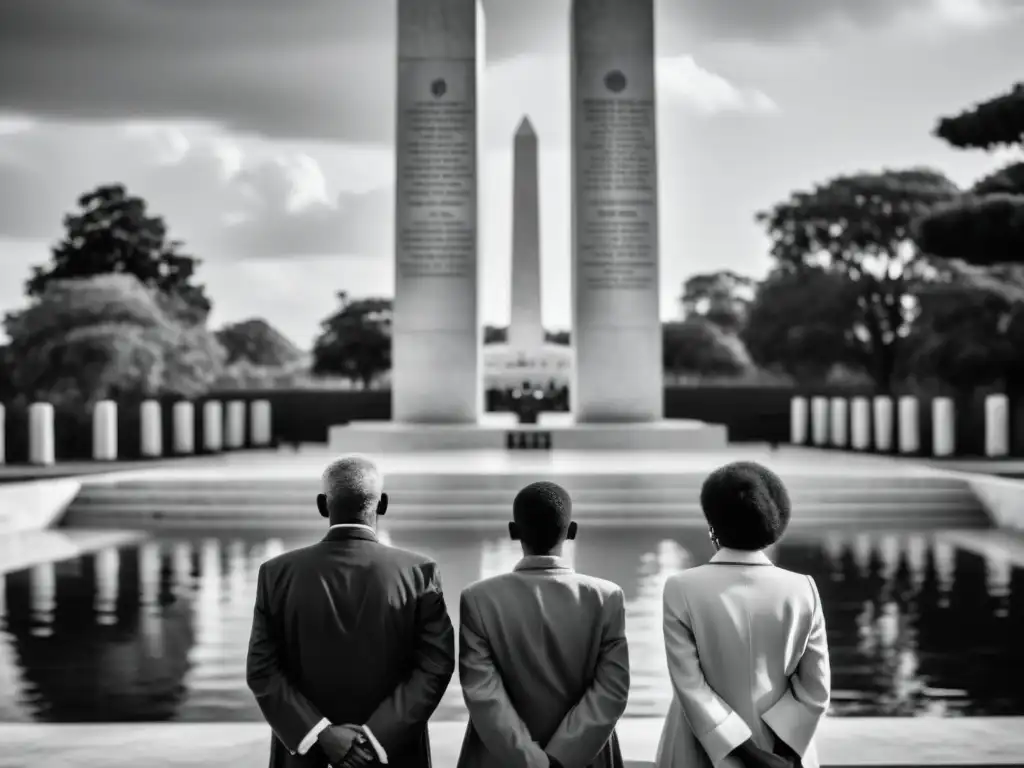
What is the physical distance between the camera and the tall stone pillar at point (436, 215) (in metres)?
20.8

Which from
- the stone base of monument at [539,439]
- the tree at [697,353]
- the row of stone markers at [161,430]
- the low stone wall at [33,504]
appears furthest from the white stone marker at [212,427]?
the tree at [697,353]

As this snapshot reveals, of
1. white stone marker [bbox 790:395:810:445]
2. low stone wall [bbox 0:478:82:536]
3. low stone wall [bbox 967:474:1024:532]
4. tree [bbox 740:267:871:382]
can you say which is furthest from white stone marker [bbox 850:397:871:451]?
low stone wall [bbox 0:478:82:536]

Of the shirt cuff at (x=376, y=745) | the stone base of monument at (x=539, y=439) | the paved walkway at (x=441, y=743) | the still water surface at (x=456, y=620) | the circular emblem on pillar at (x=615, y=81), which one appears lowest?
the still water surface at (x=456, y=620)

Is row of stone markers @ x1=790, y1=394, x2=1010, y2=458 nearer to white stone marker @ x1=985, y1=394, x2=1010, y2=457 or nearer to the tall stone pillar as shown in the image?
white stone marker @ x1=985, y1=394, x2=1010, y2=457

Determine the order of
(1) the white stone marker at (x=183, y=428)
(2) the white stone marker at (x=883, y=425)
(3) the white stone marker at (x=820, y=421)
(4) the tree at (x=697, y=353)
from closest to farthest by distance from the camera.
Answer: (2) the white stone marker at (x=883, y=425), (1) the white stone marker at (x=183, y=428), (3) the white stone marker at (x=820, y=421), (4) the tree at (x=697, y=353)

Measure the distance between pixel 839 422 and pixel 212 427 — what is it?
12201mm

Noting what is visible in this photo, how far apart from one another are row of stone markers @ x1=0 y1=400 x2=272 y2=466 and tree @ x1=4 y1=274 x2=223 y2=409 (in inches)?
56.2

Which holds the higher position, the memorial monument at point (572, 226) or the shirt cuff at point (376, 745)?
the memorial monument at point (572, 226)

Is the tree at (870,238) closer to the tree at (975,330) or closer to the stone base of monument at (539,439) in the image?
the tree at (975,330)

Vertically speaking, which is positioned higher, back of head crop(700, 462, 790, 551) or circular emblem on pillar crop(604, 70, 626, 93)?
circular emblem on pillar crop(604, 70, 626, 93)

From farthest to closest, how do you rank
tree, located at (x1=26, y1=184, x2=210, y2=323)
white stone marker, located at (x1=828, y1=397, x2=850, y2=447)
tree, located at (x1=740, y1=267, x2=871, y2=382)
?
tree, located at (x1=26, y1=184, x2=210, y2=323)
tree, located at (x1=740, y1=267, x2=871, y2=382)
white stone marker, located at (x1=828, y1=397, x2=850, y2=447)

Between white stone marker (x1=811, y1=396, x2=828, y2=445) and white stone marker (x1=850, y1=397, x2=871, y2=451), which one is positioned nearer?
white stone marker (x1=850, y1=397, x2=871, y2=451)

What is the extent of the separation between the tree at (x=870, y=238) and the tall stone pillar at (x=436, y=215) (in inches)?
743

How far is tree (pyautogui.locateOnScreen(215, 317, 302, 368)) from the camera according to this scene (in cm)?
6831
